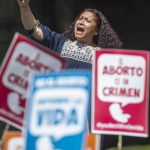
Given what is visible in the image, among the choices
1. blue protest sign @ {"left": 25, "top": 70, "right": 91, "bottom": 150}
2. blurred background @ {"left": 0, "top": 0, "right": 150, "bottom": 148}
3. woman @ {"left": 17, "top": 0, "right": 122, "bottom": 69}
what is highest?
blurred background @ {"left": 0, "top": 0, "right": 150, "bottom": 148}

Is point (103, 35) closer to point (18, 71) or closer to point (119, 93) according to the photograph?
point (119, 93)

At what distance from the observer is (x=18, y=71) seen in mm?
5832

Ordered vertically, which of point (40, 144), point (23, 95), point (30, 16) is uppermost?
point (30, 16)

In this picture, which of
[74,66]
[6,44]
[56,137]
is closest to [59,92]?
[56,137]

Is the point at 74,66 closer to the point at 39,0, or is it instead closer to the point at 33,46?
the point at 33,46

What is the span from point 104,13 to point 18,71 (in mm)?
5247

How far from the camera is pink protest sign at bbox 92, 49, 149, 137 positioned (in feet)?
19.9

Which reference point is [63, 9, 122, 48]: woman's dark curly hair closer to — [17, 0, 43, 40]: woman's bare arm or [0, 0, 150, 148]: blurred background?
[17, 0, 43, 40]: woman's bare arm

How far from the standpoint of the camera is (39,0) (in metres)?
10.9

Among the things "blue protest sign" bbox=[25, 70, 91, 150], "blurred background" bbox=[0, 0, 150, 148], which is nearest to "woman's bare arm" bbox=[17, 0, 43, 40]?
"blue protest sign" bbox=[25, 70, 91, 150]

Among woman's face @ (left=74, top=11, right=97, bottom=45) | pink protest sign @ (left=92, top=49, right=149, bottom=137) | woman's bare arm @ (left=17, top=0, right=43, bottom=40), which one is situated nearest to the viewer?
pink protest sign @ (left=92, top=49, right=149, bottom=137)

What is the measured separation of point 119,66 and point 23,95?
0.67 meters

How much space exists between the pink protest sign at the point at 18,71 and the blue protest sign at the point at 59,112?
0.53 meters

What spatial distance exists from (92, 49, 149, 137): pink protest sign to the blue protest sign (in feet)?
2.96
